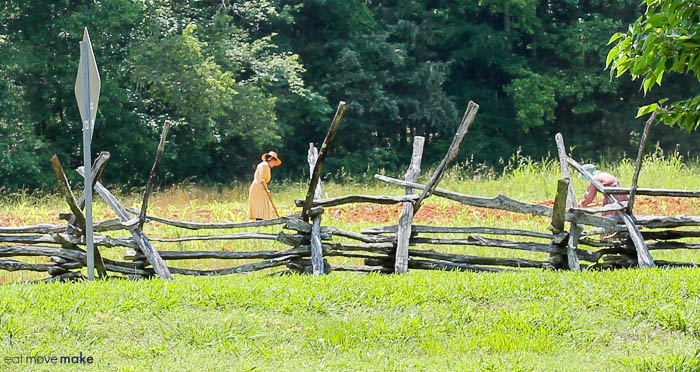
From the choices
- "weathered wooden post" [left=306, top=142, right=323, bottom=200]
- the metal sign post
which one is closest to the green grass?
the metal sign post

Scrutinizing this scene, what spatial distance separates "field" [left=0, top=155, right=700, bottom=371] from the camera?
577cm

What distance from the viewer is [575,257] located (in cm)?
914

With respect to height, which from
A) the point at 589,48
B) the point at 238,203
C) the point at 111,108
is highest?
the point at 589,48

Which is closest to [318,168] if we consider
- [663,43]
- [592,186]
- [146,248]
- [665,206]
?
[146,248]

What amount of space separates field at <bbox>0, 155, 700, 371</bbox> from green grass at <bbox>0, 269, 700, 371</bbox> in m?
0.01

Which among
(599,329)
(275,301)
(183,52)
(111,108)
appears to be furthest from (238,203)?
(599,329)

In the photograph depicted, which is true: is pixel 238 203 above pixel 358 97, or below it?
below

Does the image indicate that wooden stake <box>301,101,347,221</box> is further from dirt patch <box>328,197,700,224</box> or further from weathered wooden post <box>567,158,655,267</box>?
dirt patch <box>328,197,700,224</box>

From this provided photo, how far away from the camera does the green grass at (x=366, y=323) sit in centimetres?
577

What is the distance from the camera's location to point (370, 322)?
655cm

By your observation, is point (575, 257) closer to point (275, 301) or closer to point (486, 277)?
point (486, 277)

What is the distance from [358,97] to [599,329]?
22.4 m

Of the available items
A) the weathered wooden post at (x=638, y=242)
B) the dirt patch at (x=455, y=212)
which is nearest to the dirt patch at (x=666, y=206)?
the dirt patch at (x=455, y=212)

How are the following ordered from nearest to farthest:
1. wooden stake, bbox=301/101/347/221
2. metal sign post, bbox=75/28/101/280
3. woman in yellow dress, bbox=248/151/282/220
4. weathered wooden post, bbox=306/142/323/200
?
1. metal sign post, bbox=75/28/101/280
2. wooden stake, bbox=301/101/347/221
3. weathered wooden post, bbox=306/142/323/200
4. woman in yellow dress, bbox=248/151/282/220
